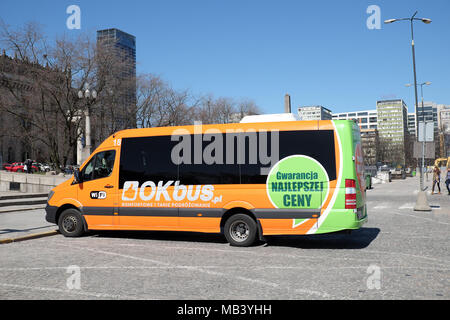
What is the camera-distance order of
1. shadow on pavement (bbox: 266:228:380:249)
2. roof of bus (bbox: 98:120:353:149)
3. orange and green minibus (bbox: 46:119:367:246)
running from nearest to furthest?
orange and green minibus (bbox: 46:119:367:246) → roof of bus (bbox: 98:120:353:149) → shadow on pavement (bbox: 266:228:380:249)

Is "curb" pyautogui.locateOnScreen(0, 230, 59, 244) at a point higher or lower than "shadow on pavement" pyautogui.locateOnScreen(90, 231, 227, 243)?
higher

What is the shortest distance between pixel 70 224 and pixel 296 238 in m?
5.66

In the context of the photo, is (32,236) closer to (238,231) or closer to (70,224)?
(70,224)

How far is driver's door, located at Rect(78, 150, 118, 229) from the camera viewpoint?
1073 cm

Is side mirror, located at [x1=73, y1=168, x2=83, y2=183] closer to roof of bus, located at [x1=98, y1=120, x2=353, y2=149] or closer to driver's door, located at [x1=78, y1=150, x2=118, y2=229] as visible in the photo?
driver's door, located at [x1=78, y1=150, x2=118, y2=229]

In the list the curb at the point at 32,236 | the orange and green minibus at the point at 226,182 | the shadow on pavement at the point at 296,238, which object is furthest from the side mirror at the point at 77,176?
the curb at the point at 32,236

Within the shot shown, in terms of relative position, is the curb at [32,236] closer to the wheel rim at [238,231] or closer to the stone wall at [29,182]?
the wheel rim at [238,231]

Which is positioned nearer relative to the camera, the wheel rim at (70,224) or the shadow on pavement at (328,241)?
the shadow on pavement at (328,241)

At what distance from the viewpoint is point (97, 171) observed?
36.0 ft

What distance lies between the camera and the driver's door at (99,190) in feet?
35.2

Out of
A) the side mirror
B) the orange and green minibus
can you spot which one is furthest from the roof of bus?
the side mirror

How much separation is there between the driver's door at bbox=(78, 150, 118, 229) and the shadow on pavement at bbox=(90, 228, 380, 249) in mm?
734

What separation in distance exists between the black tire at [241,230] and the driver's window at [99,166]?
3340 mm

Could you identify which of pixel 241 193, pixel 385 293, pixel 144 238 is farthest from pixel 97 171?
pixel 385 293
